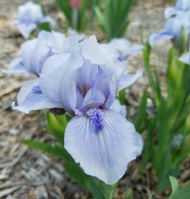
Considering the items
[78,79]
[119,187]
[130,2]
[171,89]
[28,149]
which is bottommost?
[119,187]

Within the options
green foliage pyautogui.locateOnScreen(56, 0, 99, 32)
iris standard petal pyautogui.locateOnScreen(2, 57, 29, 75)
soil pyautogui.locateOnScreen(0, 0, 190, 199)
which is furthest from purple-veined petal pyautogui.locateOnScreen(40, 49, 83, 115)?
green foliage pyautogui.locateOnScreen(56, 0, 99, 32)

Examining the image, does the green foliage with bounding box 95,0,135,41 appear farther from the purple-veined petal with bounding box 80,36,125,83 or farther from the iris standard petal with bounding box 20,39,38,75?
the purple-veined petal with bounding box 80,36,125,83

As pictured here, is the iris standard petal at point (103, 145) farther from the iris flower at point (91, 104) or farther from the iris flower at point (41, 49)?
the iris flower at point (41, 49)

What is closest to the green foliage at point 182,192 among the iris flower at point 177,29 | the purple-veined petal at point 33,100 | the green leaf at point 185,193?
the green leaf at point 185,193

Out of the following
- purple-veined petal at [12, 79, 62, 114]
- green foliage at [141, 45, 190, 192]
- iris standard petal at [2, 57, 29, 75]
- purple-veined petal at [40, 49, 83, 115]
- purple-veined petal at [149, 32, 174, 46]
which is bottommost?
green foliage at [141, 45, 190, 192]

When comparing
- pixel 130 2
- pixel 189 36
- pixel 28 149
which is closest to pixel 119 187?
pixel 28 149

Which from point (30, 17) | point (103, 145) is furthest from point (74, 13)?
point (103, 145)

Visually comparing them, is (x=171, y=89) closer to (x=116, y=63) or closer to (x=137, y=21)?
(x=116, y=63)

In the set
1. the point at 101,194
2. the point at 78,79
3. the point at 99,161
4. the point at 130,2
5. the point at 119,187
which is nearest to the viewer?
the point at 99,161
